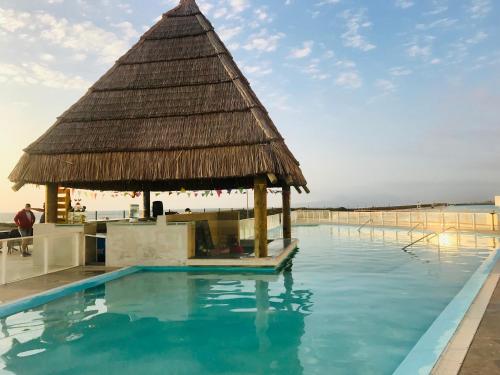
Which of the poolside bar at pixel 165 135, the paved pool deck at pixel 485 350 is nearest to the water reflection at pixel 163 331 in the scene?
the paved pool deck at pixel 485 350

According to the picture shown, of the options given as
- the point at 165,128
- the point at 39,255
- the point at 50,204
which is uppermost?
the point at 165,128

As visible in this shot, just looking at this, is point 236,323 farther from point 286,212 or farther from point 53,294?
point 286,212

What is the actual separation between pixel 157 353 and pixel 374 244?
1443 cm

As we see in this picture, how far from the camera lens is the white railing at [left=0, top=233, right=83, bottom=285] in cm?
862

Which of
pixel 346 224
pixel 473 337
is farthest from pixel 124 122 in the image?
pixel 346 224

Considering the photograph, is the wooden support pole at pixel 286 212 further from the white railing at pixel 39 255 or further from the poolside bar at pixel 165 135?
the white railing at pixel 39 255

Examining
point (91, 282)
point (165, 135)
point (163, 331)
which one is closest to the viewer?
point (163, 331)

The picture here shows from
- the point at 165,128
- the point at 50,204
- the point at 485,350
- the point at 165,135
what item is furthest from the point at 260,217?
the point at 485,350

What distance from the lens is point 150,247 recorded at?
12.2m

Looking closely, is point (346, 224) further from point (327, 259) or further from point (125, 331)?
point (125, 331)

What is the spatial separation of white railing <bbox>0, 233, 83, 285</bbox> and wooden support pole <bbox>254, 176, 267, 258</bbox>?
17.2 ft

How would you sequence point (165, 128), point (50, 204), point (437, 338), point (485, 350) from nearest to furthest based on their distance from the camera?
point (485, 350) → point (437, 338) → point (165, 128) → point (50, 204)

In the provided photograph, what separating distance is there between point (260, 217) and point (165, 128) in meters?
4.24

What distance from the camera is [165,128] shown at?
12914 mm
